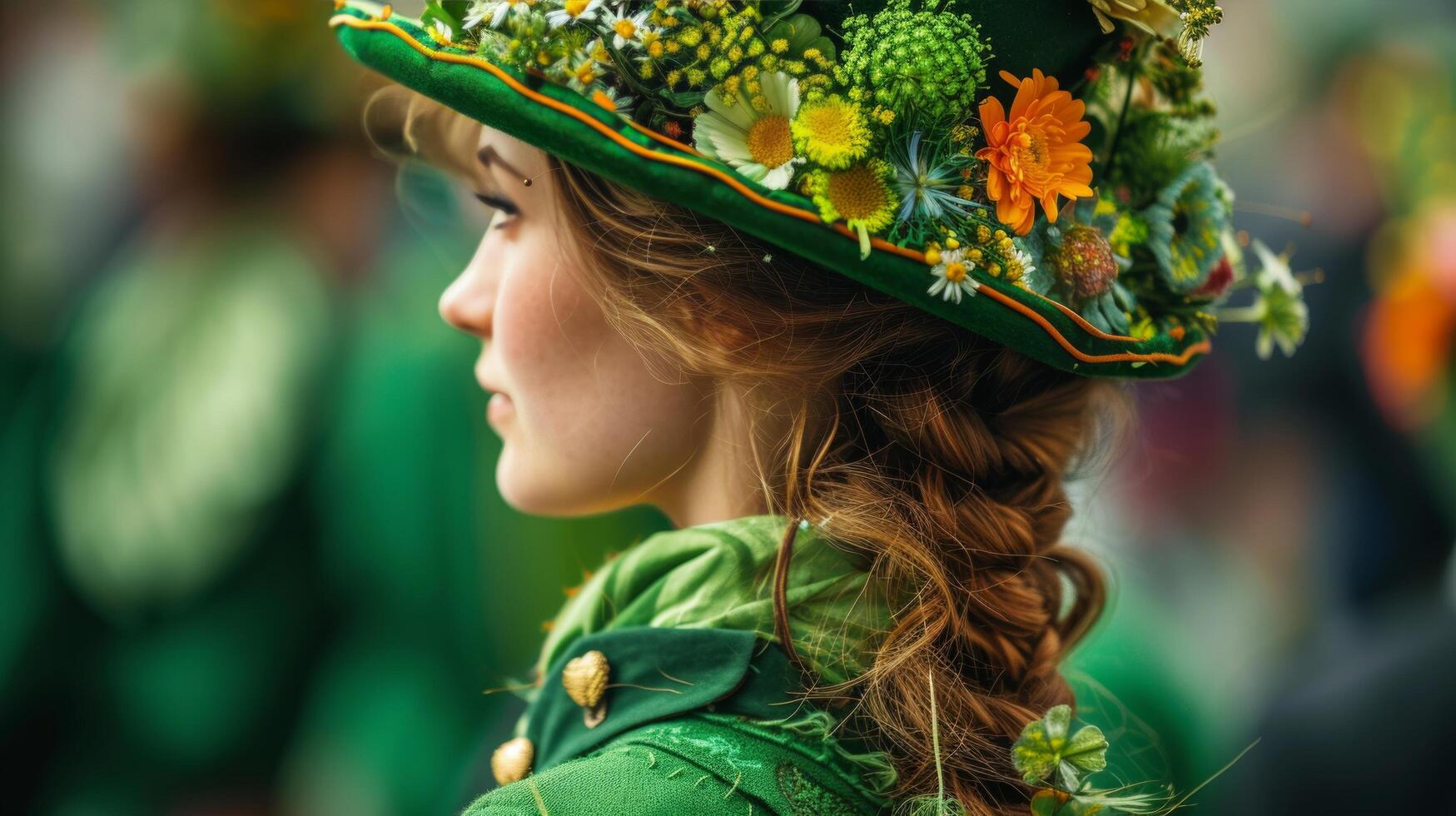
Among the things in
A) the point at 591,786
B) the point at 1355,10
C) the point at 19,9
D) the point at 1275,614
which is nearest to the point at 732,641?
the point at 591,786

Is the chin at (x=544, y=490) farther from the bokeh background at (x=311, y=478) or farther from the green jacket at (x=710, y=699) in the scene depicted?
the bokeh background at (x=311, y=478)

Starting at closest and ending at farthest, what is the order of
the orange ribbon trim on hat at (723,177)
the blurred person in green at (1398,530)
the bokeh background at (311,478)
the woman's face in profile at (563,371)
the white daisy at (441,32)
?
the orange ribbon trim on hat at (723,177) → the white daisy at (441,32) → the woman's face in profile at (563,371) → the blurred person in green at (1398,530) → the bokeh background at (311,478)

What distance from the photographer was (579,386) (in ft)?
4.36

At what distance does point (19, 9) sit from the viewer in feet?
11.6

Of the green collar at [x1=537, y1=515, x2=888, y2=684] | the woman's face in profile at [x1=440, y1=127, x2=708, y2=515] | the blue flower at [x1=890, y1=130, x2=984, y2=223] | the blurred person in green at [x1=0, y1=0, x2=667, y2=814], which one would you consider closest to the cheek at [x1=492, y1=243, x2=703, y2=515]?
the woman's face in profile at [x1=440, y1=127, x2=708, y2=515]

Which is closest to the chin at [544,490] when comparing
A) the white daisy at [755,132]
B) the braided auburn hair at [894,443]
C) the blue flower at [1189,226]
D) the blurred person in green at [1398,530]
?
the braided auburn hair at [894,443]

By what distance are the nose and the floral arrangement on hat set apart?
30 cm

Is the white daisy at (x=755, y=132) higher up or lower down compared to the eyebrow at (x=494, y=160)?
higher up

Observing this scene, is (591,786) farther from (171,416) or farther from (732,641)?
(171,416)

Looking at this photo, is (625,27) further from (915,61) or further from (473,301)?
(473,301)

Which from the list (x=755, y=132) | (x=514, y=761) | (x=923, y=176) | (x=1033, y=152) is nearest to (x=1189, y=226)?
(x=1033, y=152)

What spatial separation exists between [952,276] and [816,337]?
179 millimetres

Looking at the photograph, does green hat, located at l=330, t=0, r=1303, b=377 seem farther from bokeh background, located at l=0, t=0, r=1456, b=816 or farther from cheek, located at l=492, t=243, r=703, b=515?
bokeh background, located at l=0, t=0, r=1456, b=816

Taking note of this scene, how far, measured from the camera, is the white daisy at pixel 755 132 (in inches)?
43.7
